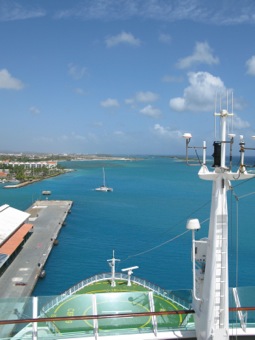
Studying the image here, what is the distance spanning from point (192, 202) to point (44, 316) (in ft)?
156

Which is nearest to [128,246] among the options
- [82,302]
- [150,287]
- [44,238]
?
[44,238]

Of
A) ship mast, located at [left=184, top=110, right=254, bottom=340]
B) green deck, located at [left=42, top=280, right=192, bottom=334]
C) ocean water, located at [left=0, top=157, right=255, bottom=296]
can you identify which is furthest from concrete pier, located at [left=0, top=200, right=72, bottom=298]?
ship mast, located at [left=184, top=110, right=254, bottom=340]

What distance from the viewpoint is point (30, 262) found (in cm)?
2234

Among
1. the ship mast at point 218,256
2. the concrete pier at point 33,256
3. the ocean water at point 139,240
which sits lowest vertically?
the ocean water at point 139,240

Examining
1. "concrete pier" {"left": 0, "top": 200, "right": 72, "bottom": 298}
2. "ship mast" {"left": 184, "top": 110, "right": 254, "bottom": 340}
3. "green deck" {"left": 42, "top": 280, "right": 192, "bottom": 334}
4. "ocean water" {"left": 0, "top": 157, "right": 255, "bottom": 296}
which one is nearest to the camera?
"ship mast" {"left": 184, "top": 110, "right": 254, "bottom": 340}

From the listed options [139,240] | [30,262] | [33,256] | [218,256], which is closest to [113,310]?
[218,256]

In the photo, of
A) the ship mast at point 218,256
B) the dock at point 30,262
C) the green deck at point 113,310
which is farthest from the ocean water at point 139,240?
the ship mast at point 218,256

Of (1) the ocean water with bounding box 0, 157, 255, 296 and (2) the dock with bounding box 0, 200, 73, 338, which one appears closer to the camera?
(2) the dock with bounding box 0, 200, 73, 338

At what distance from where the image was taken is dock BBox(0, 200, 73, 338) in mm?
4680

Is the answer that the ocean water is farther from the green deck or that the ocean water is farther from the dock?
the green deck

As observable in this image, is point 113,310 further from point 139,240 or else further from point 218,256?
point 139,240

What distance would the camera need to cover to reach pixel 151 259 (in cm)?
2427

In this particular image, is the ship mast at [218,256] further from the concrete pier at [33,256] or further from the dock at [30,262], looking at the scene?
the concrete pier at [33,256]

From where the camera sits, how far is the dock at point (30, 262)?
4.68m
